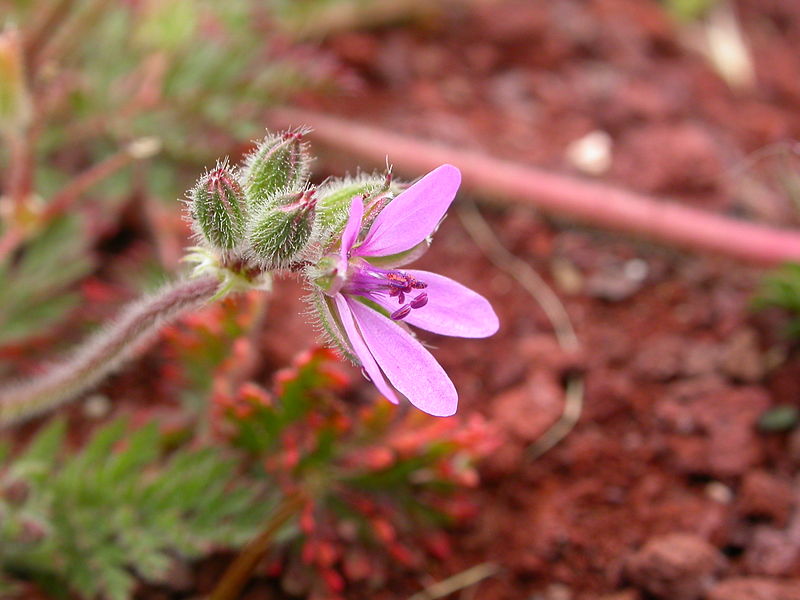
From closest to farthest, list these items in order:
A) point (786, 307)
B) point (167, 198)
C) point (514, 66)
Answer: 1. point (786, 307)
2. point (167, 198)
3. point (514, 66)

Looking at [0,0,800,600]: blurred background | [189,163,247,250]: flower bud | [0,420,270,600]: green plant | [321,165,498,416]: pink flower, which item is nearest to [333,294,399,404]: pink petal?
[321,165,498,416]: pink flower

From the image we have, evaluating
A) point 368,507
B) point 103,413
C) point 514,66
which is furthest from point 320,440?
point 514,66

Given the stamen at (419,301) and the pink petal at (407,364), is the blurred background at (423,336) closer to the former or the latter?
the pink petal at (407,364)

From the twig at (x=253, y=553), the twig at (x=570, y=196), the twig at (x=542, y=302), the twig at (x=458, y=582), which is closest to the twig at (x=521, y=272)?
the twig at (x=542, y=302)

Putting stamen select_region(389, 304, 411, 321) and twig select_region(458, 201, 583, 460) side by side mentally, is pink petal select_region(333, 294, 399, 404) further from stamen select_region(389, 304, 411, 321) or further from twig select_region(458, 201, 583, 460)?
twig select_region(458, 201, 583, 460)

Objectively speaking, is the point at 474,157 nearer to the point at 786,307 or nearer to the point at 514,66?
the point at 514,66
